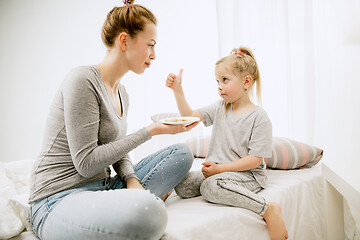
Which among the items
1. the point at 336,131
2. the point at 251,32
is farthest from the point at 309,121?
the point at 251,32

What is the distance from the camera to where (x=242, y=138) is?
1.29 metres

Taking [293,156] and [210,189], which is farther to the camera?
[293,156]

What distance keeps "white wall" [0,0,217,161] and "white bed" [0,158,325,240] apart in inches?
57.0

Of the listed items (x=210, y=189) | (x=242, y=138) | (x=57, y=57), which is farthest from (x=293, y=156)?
(x=57, y=57)

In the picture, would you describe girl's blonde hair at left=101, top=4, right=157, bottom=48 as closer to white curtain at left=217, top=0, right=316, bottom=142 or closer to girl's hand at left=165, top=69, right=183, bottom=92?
girl's hand at left=165, top=69, right=183, bottom=92

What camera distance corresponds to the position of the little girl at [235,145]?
41.4 inches

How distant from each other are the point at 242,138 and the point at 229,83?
0.25 meters

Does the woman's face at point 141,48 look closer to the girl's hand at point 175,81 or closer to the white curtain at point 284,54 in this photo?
the girl's hand at point 175,81

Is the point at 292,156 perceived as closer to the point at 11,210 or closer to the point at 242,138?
the point at 242,138

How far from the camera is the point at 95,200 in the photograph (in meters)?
0.80

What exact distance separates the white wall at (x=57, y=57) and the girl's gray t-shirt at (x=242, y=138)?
1.31 metres

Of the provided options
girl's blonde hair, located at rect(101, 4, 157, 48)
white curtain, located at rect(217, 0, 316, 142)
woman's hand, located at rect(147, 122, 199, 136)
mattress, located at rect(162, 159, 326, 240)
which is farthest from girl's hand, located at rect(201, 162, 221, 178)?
white curtain, located at rect(217, 0, 316, 142)

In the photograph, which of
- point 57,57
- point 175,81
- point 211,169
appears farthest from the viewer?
point 57,57

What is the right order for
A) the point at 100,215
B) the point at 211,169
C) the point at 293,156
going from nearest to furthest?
the point at 100,215, the point at 211,169, the point at 293,156
